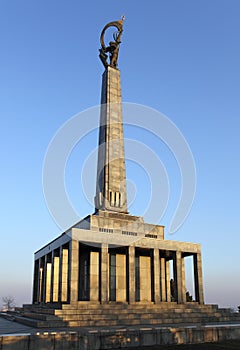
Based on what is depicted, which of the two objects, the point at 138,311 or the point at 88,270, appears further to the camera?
the point at 88,270

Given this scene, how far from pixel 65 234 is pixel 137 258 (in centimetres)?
848

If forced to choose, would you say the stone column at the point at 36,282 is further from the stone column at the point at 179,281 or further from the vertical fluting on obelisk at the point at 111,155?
the stone column at the point at 179,281

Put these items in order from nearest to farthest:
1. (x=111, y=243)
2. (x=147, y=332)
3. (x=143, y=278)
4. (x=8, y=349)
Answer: (x=8, y=349) → (x=147, y=332) → (x=111, y=243) → (x=143, y=278)

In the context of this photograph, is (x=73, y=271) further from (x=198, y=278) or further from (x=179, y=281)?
(x=198, y=278)

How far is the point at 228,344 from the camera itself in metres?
15.4

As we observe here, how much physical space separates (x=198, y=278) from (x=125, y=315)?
1146cm

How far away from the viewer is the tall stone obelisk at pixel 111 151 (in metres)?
33.8

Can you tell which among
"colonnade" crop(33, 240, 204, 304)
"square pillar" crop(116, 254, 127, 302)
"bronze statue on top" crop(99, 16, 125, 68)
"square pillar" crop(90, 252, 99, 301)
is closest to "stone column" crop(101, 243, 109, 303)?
"colonnade" crop(33, 240, 204, 304)

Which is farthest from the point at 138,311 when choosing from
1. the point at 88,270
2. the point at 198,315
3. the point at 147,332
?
the point at 147,332

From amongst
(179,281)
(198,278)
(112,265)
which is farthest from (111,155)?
(198,278)

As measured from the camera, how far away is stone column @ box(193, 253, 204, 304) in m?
32.0

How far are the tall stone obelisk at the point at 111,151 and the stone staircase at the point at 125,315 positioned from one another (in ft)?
33.9

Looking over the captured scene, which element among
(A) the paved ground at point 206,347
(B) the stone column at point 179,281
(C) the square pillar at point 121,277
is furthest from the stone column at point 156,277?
(A) the paved ground at point 206,347

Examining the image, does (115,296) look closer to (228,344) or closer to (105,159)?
(105,159)
